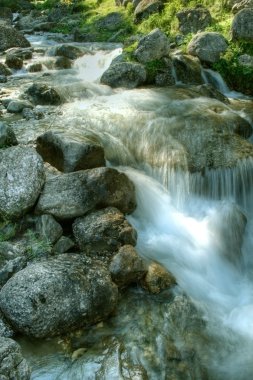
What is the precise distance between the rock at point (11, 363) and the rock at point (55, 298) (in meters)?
0.83

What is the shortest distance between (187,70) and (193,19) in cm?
412

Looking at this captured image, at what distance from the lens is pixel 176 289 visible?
6211mm

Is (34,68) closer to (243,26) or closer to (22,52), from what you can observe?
(22,52)

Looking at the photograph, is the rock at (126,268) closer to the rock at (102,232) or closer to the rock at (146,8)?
the rock at (102,232)

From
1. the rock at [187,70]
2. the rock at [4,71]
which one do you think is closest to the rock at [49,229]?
the rock at [187,70]

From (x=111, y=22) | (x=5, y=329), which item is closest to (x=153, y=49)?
(x=111, y=22)

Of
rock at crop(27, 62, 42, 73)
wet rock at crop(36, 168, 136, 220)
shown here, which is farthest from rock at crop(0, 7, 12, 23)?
wet rock at crop(36, 168, 136, 220)

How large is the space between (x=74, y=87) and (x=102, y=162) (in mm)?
5389

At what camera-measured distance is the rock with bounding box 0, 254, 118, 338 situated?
5.03 m

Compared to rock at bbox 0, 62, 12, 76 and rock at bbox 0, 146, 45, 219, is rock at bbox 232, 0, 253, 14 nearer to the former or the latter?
rock at bbox 0, 62, 12, 76

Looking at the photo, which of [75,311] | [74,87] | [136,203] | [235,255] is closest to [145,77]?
[74,87]

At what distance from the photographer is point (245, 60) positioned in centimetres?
1305

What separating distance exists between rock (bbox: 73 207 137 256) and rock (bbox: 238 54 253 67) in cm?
835

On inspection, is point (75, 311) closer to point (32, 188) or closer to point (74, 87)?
point (32, 188)
